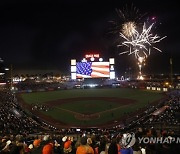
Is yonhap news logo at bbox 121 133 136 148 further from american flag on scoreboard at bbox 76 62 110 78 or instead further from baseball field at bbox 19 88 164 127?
american flag on scoreboard at bbox 76 62 110 78

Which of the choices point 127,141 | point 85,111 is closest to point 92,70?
point 85,111

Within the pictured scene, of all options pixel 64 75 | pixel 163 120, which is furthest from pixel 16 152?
pixel 64 75

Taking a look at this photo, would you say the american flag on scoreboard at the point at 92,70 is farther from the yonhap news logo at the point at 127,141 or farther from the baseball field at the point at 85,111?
the yonhap news logo at the point at 127,141

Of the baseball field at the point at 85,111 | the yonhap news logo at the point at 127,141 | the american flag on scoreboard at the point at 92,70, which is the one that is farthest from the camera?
the american flag on scoreboard at the point at 92,70

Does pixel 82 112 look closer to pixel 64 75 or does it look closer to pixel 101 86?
pixel 101 86

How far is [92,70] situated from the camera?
71.1 metres

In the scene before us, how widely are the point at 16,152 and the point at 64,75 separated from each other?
580 feet

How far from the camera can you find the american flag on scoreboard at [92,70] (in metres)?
70.8

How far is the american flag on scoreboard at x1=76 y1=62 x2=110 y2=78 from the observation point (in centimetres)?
7075

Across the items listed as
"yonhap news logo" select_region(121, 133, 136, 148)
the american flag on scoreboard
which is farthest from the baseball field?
"yonhap news logo" select_region(121, 133, 136, 148)

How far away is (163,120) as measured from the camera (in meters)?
26.9

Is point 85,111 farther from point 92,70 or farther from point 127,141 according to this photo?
point 127,141

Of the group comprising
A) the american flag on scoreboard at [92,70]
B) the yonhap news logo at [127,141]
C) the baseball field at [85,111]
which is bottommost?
the baseball field at [85,111]

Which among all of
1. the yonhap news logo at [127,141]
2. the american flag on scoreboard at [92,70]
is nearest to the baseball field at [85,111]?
the american flag on scoreboard at [92,70]
